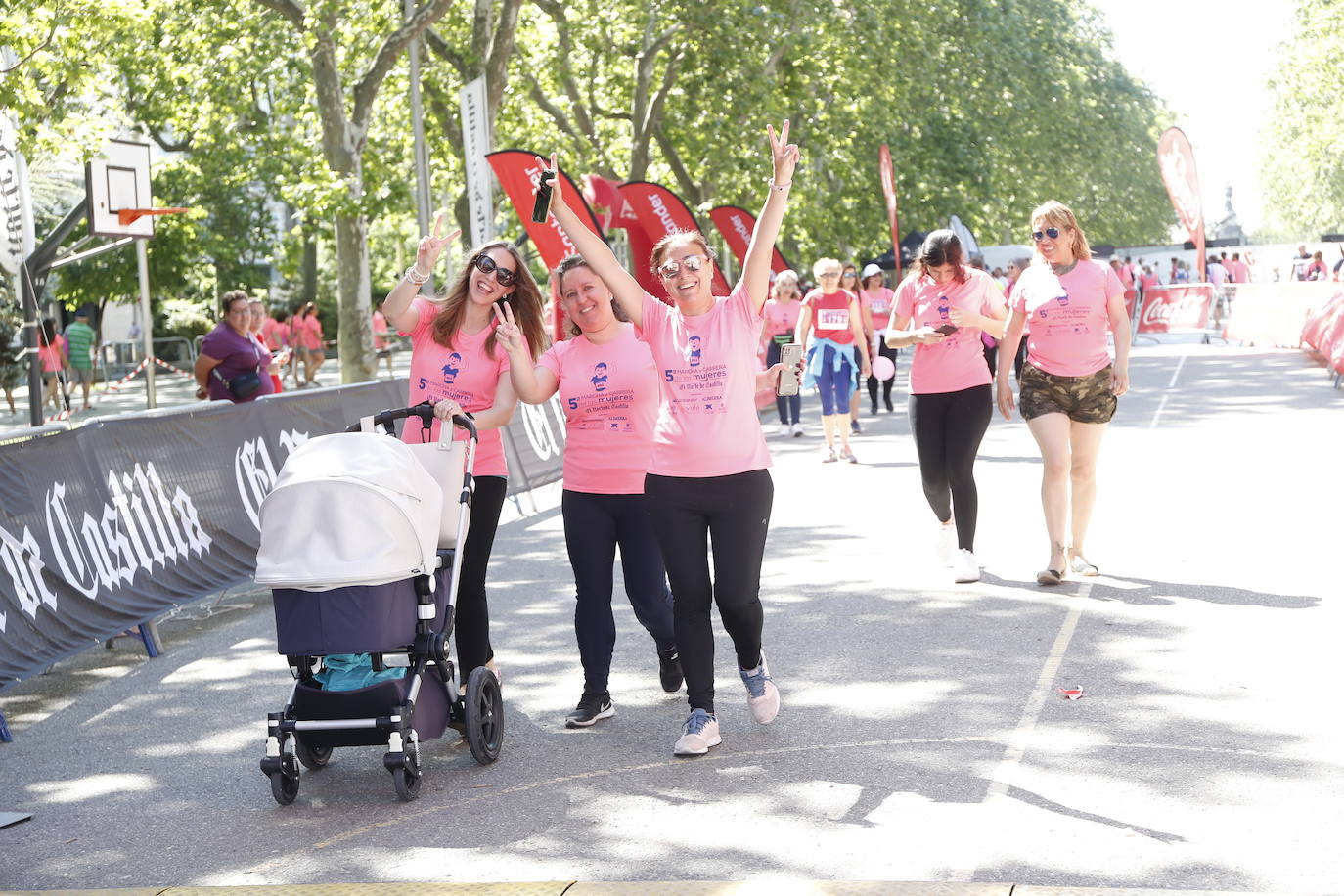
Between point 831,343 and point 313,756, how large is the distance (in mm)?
11037

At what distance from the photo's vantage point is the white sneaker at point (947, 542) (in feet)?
31.1

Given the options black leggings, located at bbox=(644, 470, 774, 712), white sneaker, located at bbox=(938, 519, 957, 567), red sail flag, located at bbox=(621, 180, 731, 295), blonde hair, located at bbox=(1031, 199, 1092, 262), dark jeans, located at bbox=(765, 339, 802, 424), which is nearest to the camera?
black leggings, located at bbox=(644, 470, 774, 712)

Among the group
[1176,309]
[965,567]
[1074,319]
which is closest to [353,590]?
[965,567]

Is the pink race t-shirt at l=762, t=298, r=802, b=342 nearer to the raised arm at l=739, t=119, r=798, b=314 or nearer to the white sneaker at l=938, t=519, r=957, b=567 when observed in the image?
the white sneaker at l=938, t=519, r=957, b=567

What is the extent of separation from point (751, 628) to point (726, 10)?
25173mm

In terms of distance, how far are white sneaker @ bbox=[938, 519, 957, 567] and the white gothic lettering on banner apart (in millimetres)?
3798

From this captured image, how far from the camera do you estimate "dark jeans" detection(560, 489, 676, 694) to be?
6340 mm

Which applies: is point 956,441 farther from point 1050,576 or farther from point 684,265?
point 684,265

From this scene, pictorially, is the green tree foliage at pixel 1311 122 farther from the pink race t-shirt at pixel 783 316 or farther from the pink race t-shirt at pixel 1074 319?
the pink race t-shirt at pixel 1074 319

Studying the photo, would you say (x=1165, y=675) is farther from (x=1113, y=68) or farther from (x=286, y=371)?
(x=1113, y=68)

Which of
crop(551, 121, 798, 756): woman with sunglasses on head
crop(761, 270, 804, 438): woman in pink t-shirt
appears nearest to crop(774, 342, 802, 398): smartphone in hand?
crop(551, 121, 798, 756): woman with sunglasses on head

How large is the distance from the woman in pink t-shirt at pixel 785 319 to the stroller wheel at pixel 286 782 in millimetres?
12087

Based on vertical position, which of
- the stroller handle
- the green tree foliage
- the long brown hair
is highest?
the green tree foliage

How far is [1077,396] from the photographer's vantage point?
28.4ft
